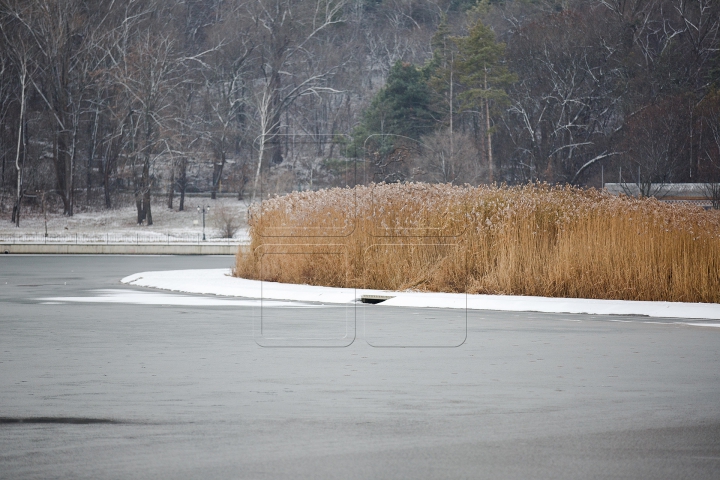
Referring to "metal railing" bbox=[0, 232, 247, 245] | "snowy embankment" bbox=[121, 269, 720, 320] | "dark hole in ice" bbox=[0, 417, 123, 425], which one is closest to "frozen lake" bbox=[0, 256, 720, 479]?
"dark hole in ice" bbox=[0, 417, 123, 425]

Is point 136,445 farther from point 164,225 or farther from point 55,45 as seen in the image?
point 55,45

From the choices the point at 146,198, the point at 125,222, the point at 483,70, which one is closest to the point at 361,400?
the point at 146,198

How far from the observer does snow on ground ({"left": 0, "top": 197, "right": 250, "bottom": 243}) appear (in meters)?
64.9

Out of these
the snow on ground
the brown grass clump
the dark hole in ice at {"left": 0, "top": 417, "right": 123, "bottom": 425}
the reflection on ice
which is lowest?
the dark hole in ice at {"left": 0, "top": 417, "right": 123, "bottom": 425}

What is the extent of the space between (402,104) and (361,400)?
68.3m

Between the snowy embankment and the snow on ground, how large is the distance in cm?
3617

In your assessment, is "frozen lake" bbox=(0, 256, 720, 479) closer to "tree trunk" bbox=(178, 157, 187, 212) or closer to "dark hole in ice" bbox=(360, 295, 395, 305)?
"dark hole in ice" bbox=(360, 295, 395, 305)

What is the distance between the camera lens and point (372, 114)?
75562mm

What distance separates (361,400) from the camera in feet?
32.5

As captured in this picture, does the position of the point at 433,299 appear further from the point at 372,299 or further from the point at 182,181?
the point at 182,181

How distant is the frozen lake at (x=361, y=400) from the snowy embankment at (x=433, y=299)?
1654 millimetres

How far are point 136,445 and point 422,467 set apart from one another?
2079mm

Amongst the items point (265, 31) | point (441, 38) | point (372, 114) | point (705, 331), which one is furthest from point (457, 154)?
point (705, 331)

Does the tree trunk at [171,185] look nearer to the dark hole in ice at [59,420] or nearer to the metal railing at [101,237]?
the metal railing at [101,237]
